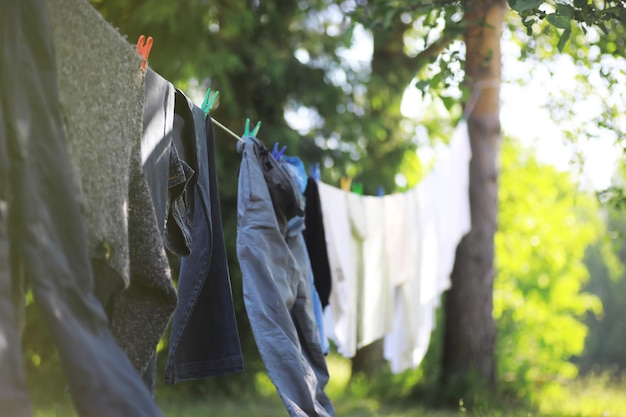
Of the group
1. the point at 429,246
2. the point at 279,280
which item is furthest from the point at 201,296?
the point at 429,246

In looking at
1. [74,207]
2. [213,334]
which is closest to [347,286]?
[213,334]

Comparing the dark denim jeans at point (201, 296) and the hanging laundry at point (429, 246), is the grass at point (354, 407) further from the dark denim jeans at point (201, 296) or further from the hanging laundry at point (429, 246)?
the dark denim jeans at point (201, 296)

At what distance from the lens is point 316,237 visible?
3.33 metres

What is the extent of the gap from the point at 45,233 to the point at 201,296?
0.98 meters

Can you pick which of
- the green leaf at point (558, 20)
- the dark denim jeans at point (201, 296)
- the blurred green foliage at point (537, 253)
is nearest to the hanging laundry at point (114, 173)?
the dark denim jeans at point (201, 296)

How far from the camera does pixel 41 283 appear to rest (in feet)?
3.92

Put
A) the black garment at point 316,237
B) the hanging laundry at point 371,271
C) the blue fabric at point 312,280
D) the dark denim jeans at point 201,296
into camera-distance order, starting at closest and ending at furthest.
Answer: the dark denim jeans at point 201,296
the blue fabric at point 312,280
the black garment at point 316,237
the hanging laundry at point 371,271

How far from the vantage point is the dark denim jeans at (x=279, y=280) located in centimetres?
230

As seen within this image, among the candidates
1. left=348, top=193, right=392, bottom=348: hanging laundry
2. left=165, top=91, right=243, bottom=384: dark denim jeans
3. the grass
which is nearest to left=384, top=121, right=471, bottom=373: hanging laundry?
left=348, top=193, right=392, bottom=348: hanging laundry

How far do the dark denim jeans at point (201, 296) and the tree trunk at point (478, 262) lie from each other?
3465 millimetres

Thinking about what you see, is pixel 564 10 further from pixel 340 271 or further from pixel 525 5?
pixel 340 271

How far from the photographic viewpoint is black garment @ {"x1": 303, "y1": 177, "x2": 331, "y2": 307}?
3.32m

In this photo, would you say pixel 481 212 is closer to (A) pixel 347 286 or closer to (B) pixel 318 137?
(B) pixel 318 137

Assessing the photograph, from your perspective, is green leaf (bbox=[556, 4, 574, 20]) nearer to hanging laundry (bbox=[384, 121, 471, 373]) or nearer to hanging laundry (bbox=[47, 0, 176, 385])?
hanging laundry (bbox=[47, 0, 176, 385])
